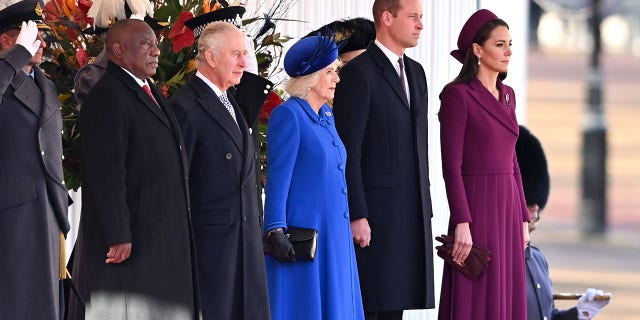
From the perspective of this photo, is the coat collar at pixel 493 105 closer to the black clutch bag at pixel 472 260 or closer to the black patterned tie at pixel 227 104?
the black clutch bag at pixel 472 260

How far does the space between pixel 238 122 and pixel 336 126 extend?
22.9 inches

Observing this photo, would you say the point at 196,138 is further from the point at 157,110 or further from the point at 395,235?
the point at 395,235

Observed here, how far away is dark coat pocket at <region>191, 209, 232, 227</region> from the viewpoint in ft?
16.8

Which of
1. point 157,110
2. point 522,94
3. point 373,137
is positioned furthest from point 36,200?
point 522,94

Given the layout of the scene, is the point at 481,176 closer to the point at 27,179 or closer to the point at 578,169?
the point at 27,179

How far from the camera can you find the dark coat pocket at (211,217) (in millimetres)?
5133

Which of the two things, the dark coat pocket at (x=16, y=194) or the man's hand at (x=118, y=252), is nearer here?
the man's hand at (x=118, y=252)

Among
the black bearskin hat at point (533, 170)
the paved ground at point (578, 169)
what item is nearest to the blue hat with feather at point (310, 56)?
the black bearskin hat at point (533, 170)

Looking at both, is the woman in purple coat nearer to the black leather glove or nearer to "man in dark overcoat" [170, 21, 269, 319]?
the black leather glove

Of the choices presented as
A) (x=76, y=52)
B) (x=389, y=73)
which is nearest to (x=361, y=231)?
(x=389, y=73)

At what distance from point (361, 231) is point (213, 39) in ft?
3.14

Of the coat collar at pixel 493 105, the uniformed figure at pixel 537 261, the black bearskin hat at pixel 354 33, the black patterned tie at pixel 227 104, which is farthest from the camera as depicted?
the uniformed figure at pixel 537 261

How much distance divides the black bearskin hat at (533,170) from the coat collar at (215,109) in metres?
2.34

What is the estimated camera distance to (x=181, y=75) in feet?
19.0
